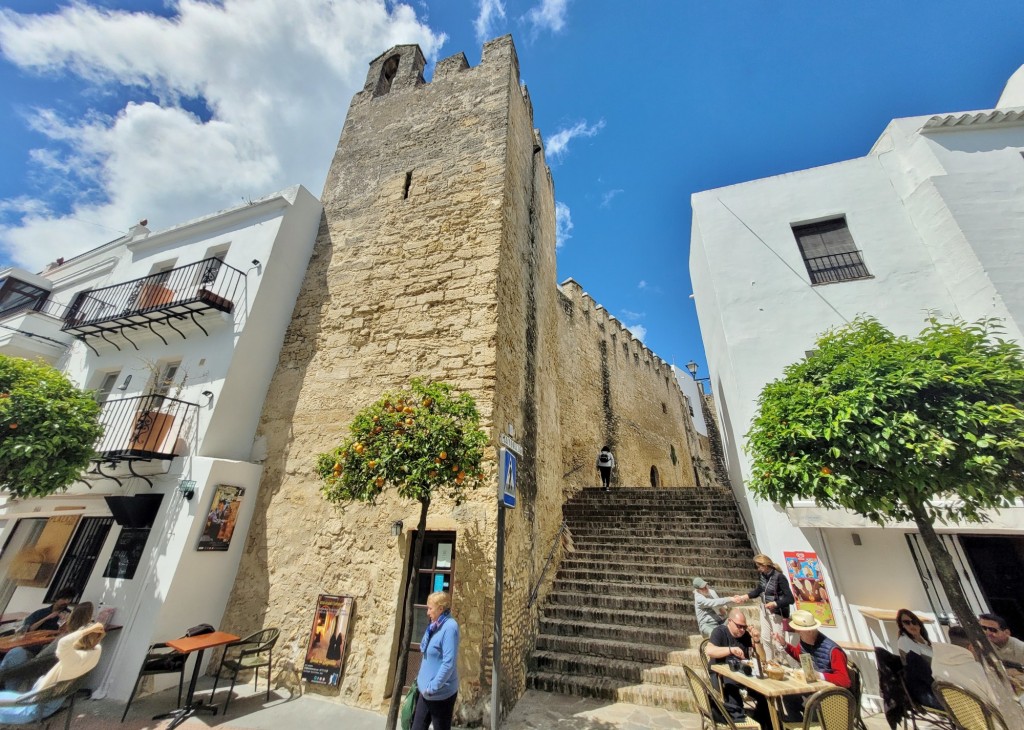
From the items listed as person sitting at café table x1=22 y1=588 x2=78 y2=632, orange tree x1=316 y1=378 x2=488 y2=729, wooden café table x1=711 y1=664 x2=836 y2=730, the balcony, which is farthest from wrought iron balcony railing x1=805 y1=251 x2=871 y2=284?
person sitting at café table x1=22 y1=588 x2=78 y2=632

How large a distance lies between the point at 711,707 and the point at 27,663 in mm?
6705

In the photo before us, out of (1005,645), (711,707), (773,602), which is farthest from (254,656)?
(1005,645)

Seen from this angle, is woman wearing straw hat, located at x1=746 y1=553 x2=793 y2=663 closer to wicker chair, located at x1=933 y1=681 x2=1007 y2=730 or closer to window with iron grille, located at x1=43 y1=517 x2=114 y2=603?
wicker chair, located at x1=933 y1=681 x2=1007 y2=730

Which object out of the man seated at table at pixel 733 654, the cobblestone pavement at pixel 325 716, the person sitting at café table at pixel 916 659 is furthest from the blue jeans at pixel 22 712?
the person sitting at café table at pixel 916 659

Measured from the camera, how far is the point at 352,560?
5.34 m

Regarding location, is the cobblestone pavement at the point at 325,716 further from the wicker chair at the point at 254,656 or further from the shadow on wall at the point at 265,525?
the shadow on wall at the point at 265,525

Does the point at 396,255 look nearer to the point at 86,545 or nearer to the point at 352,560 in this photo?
the point at 352,560

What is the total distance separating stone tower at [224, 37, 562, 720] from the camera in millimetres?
5004

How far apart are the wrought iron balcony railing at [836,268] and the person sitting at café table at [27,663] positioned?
11.0m

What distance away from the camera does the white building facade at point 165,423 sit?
5.38 metres

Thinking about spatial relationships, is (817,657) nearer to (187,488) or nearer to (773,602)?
(773,602)

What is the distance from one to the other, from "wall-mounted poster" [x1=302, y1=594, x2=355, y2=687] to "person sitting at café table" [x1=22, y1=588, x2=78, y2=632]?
3.32 metres

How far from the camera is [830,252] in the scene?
7246 millimetres

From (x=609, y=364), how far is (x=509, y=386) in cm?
1010
